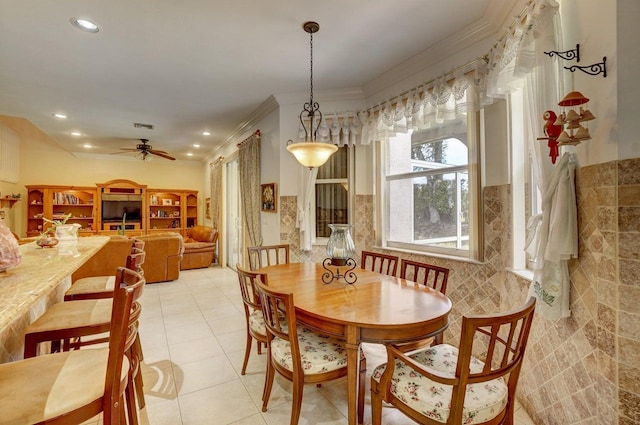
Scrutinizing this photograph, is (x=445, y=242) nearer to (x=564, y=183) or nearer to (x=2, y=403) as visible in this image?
(x=564, y=183)

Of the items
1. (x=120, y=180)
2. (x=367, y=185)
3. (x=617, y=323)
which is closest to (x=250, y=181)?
(x=367, y=185)

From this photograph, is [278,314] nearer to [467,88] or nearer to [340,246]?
[340,246]

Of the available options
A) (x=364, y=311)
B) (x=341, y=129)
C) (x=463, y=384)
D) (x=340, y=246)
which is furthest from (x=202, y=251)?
(x=463, y=384)

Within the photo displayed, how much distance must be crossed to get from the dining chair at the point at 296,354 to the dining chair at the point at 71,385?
0.72m

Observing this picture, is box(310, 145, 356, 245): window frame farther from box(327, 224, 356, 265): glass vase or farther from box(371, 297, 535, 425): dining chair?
box(371, 297, 535, 425): dining chair

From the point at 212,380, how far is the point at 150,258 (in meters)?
3.59

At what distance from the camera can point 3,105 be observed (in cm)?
400

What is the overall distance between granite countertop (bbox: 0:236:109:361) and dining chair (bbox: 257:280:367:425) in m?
0.94

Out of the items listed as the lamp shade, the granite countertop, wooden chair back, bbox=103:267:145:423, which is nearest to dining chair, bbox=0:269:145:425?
wooden chair back, bbox=103:267:145:423

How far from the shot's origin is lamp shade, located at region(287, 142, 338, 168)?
7.86 feet

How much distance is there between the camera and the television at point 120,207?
7.40 metres

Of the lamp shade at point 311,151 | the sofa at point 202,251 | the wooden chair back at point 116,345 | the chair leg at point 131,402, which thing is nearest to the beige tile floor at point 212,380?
the chair leg at point 131,402

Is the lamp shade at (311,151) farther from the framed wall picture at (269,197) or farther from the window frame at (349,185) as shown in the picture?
the framed wall picture at (269,197)

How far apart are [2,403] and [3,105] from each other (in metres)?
5.03
